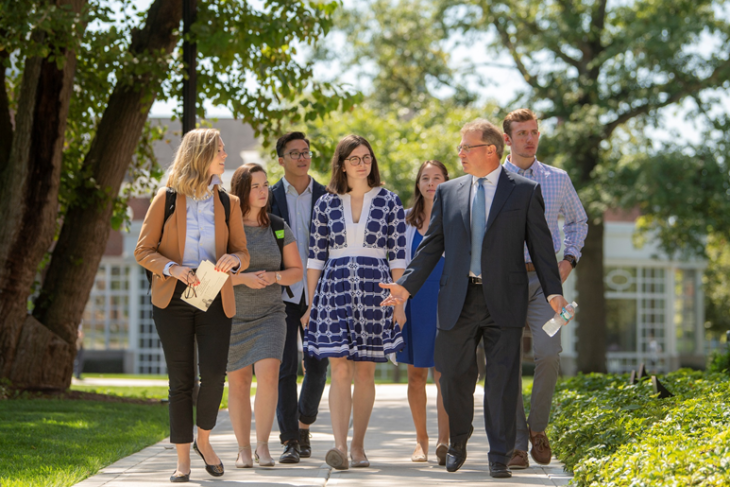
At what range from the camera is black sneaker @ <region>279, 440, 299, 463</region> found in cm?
602

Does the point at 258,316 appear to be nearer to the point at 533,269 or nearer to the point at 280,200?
the point at 280,200

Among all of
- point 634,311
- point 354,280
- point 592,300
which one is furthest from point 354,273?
point 634,311

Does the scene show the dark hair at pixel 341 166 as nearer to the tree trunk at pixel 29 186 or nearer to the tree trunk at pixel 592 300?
the tree trunk at pixel 29 186

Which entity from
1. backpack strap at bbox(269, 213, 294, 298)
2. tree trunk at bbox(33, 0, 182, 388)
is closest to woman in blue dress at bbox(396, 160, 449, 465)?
backpack strap at bbox(269, 213, 294, 298)

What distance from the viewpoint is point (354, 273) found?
18.7 feet

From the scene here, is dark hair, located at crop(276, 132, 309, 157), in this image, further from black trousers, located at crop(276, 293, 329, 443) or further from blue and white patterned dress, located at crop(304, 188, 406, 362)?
black trousers, located at crop(276, 293, 329, 443)

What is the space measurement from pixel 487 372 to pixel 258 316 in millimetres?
1532

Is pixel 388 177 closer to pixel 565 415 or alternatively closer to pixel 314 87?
pixel 314 87

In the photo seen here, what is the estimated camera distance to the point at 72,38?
9352 millimetres

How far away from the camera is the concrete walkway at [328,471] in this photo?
5152mm

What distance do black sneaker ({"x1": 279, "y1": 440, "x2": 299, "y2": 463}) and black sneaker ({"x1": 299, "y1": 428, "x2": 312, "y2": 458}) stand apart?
179 millimetres

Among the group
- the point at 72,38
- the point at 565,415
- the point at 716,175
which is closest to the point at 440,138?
the point at 716,175

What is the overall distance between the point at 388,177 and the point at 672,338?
13.5 meters

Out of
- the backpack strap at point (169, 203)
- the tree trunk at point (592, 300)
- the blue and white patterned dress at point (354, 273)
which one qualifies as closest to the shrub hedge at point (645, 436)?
the blue and white patterned dress at point (354, 273)
